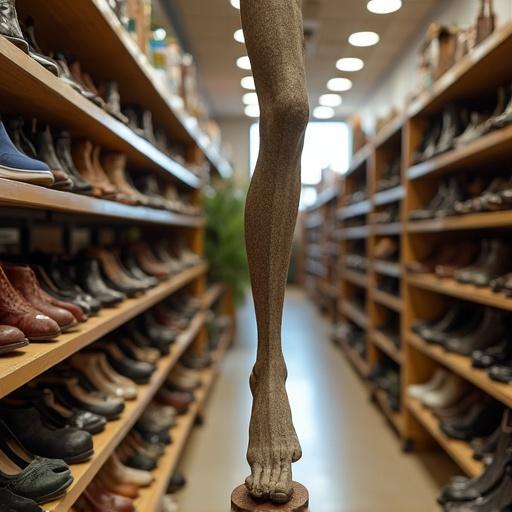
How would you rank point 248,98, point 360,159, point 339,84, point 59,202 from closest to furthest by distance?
1. point 59,202
2. point 360,159
3. point 339,84
4. point 248,98

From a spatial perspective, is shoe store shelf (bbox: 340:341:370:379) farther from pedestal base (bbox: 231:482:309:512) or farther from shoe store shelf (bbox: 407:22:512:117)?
pedestal base (bbox: 231:482:309:512)

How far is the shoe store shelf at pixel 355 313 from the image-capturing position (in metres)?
4.83

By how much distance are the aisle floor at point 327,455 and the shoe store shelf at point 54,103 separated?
5.18 ft

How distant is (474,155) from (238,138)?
353 inches

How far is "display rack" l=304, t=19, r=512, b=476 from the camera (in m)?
2.21

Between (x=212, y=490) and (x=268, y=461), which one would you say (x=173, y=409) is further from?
(x=268, y=461)

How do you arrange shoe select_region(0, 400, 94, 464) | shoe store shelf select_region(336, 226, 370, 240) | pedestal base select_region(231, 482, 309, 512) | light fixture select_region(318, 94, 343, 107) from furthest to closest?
light fixture select_region(318, 94, 343, 107), shoe store shelf select_region(336, 226, 370, 240), shoe select_region(0, 400, 94, 464), pedestal base select_region(231, 482, 309, 512)

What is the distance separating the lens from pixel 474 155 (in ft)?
8.21

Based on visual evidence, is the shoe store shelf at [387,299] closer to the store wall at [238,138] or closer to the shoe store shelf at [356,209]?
the shoe store shelf at [356,209]

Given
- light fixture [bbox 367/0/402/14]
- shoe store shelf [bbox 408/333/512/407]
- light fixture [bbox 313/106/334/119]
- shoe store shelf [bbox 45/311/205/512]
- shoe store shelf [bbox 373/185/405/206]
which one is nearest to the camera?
shoe store shelf [bbox 45/311/205/512]

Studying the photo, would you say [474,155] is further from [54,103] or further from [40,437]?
[40,437]

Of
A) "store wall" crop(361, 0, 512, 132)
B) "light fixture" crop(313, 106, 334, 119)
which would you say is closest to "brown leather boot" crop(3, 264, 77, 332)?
"store wall" crop(361, 0, 512, 132)

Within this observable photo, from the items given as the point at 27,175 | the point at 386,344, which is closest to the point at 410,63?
the point at 386,344

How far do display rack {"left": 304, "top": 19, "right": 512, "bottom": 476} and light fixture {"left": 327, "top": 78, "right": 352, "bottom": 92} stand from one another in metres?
2.44
